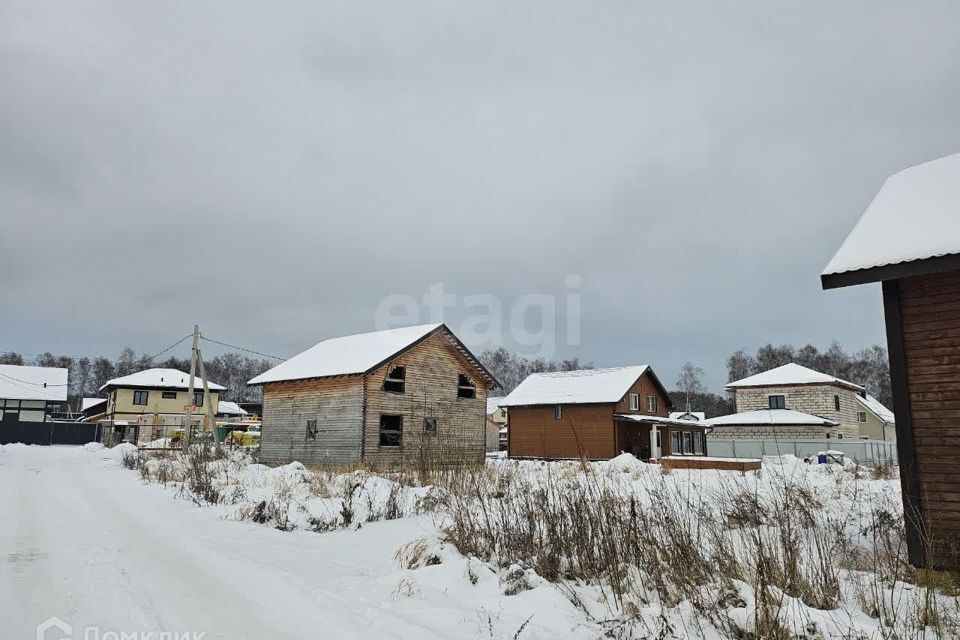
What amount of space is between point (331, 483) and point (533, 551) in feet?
31.5

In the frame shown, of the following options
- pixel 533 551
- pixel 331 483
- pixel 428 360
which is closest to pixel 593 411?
pixel 428 360

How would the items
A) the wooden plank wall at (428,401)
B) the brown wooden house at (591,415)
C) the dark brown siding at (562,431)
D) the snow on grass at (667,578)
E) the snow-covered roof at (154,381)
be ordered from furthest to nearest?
the snow-covered roof at (154,381)
the brown wooden house at (591,415)
the dark brown siding at (562,431)
the wooden plank wall at (428,401)
the snow on grass at (667,578)

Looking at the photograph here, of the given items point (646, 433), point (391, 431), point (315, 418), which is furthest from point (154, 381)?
point (646, 433)

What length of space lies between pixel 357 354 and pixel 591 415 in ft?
52.8

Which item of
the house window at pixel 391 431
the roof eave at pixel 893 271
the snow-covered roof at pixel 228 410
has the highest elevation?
the roof eave at pixel 893 271

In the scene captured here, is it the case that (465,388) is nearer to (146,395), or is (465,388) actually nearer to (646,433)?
(646,433)

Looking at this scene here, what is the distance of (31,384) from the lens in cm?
6750

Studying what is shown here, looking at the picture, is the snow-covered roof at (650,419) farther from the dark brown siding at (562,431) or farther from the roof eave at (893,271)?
the roof eave at (893,271)

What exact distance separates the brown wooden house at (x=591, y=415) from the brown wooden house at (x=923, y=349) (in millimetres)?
28823

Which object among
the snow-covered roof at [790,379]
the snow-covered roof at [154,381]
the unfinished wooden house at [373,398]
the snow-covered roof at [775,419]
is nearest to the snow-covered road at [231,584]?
the unfinished wooden house at [373,398]

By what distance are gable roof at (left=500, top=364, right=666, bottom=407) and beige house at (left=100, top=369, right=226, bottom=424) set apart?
35494 millimetres

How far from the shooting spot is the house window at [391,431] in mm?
28328

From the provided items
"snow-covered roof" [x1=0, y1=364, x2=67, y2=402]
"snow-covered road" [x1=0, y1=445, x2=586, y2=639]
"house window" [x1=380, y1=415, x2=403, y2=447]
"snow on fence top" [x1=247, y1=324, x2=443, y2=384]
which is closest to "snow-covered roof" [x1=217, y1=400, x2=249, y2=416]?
"snow-covered roof" [x1=0, y1=364, x2=67, y2=402]

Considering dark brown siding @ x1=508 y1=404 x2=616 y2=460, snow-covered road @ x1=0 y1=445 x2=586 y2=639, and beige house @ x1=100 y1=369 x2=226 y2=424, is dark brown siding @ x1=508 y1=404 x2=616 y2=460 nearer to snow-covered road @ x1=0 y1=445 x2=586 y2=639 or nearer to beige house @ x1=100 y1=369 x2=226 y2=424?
snow-covered road @ x1=0 y1=445 x2=586 y2=639
